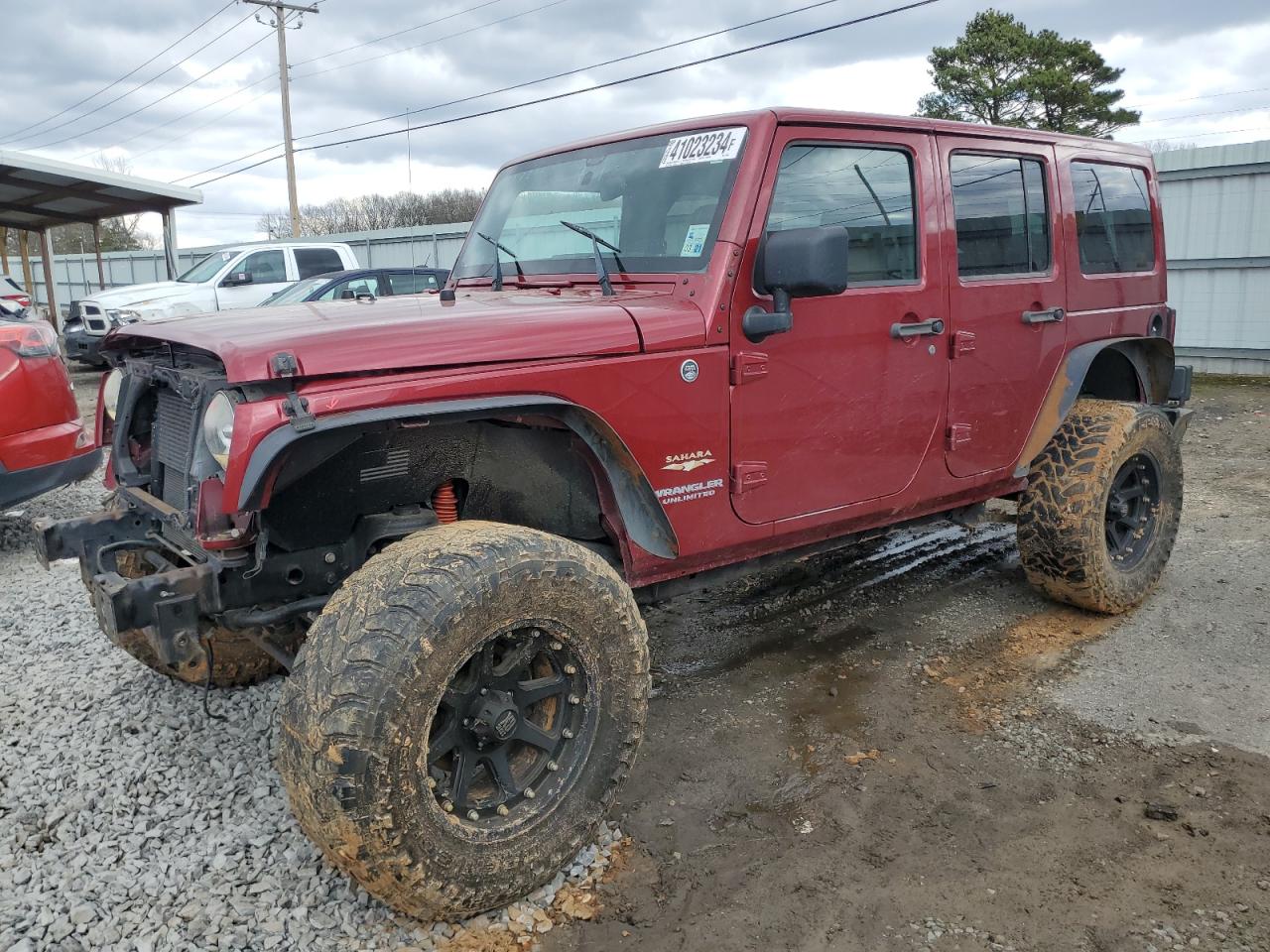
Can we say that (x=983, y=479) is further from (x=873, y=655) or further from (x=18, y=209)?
(x=18, y=209)

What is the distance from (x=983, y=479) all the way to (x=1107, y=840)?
1603 mm

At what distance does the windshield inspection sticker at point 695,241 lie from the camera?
3.11 m

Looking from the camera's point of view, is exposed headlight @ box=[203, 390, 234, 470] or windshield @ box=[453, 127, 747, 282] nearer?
exposed headlight @ box=[203, 390, 234, 470]

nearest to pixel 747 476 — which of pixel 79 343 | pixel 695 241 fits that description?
pixel 695 241

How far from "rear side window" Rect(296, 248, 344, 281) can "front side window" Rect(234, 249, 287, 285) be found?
0.77 feet

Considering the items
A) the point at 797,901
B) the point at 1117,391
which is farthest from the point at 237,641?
the point at 1117,391

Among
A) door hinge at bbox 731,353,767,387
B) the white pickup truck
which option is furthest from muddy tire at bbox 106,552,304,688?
the white pickup truck

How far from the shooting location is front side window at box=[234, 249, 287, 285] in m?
13.2

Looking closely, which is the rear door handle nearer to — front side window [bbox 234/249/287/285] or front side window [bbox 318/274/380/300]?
front side window [bbox 318/274/380/300]

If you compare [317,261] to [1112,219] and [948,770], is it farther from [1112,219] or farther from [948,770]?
[948,770]

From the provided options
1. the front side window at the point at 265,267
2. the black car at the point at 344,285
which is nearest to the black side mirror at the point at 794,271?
the black car at the point at 344,285

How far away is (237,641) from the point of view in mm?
3703

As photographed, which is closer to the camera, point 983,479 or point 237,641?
point 237,641

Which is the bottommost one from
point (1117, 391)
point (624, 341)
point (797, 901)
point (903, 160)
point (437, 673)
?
point (797, 901)
